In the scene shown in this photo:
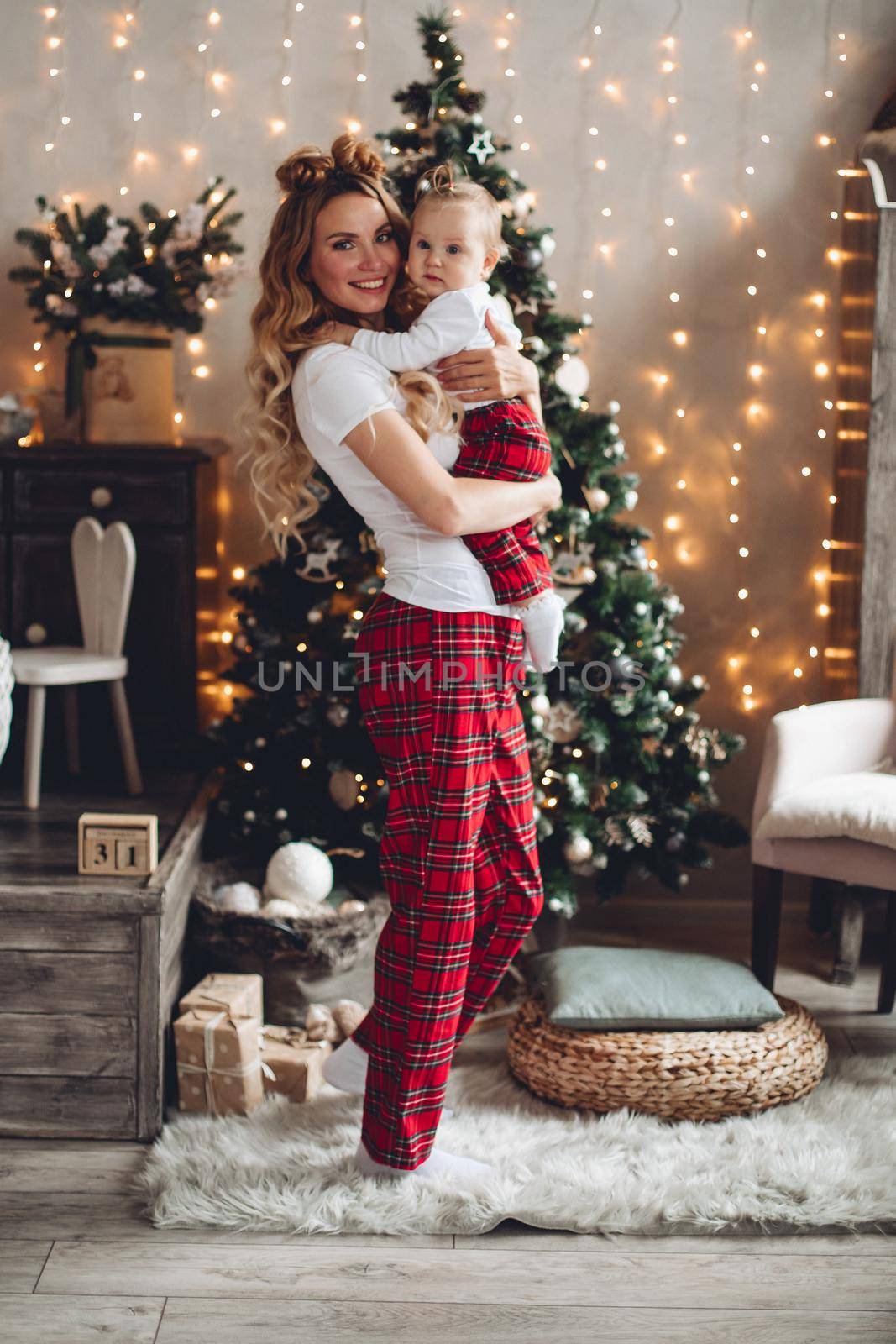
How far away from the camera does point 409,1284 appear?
6.07 ft

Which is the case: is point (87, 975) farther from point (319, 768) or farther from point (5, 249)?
point (5, 249)

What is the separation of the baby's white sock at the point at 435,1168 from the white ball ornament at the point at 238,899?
688 millimetres

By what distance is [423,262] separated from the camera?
1.94 meters

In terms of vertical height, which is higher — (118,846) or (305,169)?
(305,169)

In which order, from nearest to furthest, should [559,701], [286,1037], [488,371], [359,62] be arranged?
[488,371]
[286,1037]
[559,701]
[359,62]

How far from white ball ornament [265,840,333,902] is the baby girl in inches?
33.7

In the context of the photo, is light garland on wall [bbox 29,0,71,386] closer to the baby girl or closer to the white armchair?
the baby girl

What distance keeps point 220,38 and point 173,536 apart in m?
1.43

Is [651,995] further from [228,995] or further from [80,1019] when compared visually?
[80,1019]

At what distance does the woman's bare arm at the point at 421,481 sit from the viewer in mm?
1864

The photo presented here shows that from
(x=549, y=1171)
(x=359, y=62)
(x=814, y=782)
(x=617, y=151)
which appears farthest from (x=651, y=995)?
(x=359, y=62)

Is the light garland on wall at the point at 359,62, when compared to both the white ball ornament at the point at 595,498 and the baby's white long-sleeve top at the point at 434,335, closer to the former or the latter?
the white ball ornament at the point at 595,498

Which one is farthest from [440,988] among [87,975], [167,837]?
[167,837]

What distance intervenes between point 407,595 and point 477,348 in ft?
1.39
